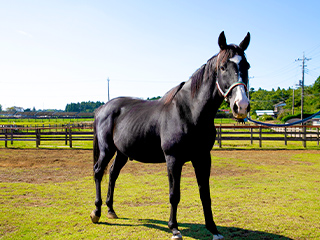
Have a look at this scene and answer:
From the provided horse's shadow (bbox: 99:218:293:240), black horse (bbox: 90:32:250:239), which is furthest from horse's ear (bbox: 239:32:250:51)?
horse's shadow (bbox: 99:218:293:240)

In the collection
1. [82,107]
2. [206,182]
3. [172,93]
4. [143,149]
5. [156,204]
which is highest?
[82,107]

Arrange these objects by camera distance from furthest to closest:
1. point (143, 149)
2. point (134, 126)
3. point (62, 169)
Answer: point (62, 169)
point (134, 126)
point (143, 149)

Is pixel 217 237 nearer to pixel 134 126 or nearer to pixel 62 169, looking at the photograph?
pixel 134 126

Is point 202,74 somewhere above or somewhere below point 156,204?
above

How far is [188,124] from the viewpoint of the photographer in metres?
3.00

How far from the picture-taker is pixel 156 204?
4801mm

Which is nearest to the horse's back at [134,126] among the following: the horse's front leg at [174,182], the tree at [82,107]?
the horse's front leg at [174,182]

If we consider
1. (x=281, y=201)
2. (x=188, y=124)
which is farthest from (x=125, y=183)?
(x=188, y=124)

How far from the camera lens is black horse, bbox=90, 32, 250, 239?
2672mm

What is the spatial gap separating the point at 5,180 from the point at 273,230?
6520 millimetres

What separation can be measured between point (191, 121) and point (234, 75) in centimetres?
70

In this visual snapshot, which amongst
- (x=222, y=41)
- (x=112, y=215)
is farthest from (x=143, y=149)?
(x=222, y=41)

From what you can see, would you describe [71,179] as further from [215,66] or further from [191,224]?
[215,66]

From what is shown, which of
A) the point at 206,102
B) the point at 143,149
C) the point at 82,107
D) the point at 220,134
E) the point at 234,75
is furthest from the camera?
the point at 82,107
